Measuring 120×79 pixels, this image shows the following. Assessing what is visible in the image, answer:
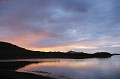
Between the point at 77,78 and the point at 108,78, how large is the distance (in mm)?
8236

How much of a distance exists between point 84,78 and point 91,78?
6.04ft

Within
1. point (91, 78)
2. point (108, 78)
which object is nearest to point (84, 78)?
point (91, 78)

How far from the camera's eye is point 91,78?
51812mm

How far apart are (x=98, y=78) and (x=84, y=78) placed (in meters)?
3.64

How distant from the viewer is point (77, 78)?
170 feet

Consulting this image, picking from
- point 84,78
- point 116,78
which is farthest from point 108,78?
point 84,78

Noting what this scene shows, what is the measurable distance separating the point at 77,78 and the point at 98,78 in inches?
216

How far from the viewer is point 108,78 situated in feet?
171

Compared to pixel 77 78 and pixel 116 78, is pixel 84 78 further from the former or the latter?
pixel 116 78

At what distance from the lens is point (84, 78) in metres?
52.2

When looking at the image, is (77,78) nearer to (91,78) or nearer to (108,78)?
(91,78)

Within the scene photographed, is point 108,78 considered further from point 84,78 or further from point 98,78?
point 84,78

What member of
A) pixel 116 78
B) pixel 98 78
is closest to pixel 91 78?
pixel 98 78

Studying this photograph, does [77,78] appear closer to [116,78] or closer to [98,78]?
[98,78]
